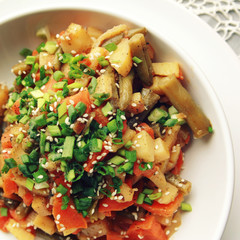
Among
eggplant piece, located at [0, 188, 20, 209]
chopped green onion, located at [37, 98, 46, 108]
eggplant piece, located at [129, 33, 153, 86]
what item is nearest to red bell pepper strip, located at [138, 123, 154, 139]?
eggplant piece, located at [129, 33, 153, 86]

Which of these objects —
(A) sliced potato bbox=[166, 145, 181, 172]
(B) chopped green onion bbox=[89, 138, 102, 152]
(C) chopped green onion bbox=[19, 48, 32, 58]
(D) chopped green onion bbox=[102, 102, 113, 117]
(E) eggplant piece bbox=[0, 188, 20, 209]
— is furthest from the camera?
(C) chopped green onion bbox=[19, 48, 32, 58]

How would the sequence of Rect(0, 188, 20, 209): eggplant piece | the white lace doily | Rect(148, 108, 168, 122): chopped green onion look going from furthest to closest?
the white lace doily
Rect(0, 188, 20, 209): eggplant piece
Rect(148, 108, 168, 122): chopped green onion

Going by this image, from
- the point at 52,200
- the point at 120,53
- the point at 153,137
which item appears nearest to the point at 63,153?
the point at 52,200

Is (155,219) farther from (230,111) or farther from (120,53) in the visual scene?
(120,53)

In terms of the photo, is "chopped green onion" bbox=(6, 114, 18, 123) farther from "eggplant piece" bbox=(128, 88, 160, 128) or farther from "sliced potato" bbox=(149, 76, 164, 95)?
"sliced potato" bbox=(149, 76, 164, 95)

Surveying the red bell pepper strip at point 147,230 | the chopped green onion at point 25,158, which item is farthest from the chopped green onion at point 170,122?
the chopped green onion at point 25,158

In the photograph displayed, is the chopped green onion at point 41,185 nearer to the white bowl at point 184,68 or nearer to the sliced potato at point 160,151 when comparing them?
the white bowl at point 184,68
